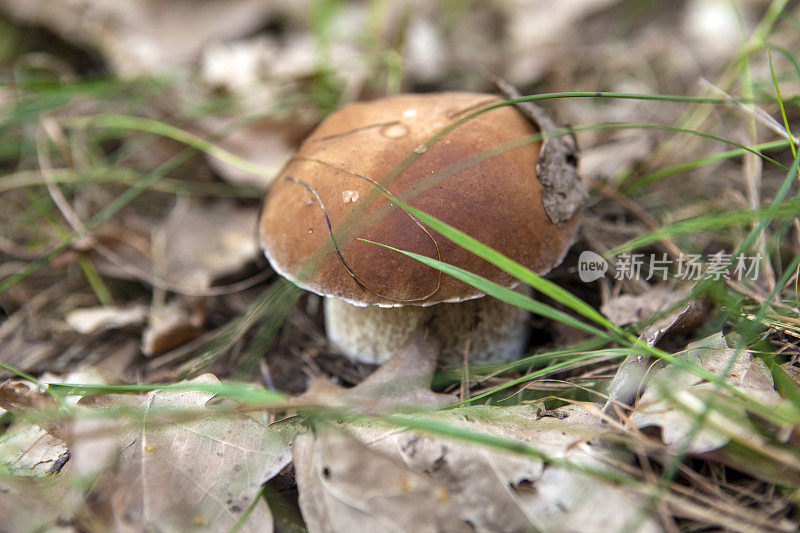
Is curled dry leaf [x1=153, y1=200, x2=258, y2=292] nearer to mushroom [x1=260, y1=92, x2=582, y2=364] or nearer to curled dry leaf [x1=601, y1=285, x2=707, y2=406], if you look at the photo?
mushroom [x1=260, y1=92, x2=582, y2=364]

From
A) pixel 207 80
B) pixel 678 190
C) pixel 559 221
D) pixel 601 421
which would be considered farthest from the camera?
pixel 207 80

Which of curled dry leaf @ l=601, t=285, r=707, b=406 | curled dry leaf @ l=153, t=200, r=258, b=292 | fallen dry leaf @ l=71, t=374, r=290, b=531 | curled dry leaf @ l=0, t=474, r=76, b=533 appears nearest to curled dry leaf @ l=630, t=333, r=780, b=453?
curled dry leaf @ l=601, t=285, r=707, b=406

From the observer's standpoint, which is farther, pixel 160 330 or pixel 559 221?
pixel 160 330

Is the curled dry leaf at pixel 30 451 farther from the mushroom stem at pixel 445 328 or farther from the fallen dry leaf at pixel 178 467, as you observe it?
the mushroom stem at pixel 445 328

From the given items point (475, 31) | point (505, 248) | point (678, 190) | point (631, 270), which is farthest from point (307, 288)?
point (475, 31)

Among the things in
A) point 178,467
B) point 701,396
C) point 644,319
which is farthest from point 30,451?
point 644,319

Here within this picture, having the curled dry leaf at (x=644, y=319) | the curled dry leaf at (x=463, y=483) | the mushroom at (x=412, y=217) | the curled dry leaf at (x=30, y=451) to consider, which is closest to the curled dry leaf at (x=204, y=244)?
the mushroom at (x=412, y=217)

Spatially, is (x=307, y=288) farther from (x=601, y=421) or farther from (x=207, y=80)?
(x=207, y=80)
